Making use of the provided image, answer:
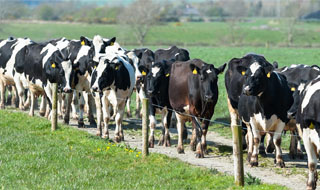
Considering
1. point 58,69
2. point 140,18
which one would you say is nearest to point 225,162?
point 58,69

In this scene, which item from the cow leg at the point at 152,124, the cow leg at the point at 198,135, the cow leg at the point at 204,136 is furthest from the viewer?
the cow leg at the point at 152,124

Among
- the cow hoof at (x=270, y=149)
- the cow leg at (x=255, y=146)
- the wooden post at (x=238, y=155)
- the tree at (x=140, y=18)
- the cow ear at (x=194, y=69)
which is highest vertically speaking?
the cow ear at (x=194, y=69)

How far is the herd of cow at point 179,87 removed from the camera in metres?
13.3

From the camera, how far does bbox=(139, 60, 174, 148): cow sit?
1648 cm

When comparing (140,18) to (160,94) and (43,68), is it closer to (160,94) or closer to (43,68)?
(43,68)

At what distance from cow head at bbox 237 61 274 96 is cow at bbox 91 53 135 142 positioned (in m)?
4.40

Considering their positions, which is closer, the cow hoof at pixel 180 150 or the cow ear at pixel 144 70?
the cow hoof at pixel 180 150

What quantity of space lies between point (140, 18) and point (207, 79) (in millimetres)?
73221

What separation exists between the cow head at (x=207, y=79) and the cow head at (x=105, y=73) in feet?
7.87

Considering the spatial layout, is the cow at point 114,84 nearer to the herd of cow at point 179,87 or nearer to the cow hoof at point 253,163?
the herd of cow at point 179,87

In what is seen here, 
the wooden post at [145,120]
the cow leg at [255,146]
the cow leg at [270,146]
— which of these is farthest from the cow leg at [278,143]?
the wooden post at [145,120]

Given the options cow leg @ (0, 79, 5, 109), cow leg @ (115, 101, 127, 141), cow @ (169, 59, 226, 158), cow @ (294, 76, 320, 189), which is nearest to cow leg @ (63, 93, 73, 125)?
cow leg @ (115, 101, 127, 141)

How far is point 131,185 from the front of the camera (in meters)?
10.5

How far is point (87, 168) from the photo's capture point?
11938 millimetres
